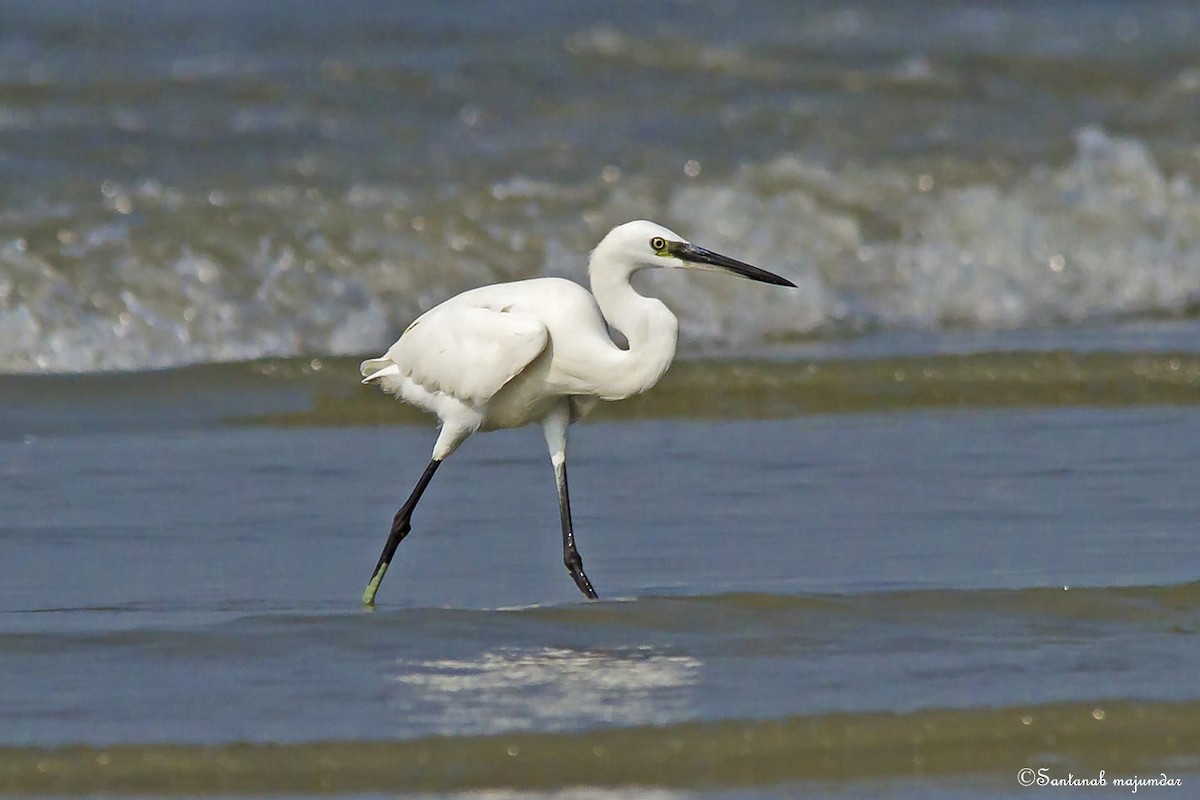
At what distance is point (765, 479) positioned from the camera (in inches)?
289

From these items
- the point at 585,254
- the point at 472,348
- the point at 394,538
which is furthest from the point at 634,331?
the point at 585,254

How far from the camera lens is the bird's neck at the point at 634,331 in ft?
19.0

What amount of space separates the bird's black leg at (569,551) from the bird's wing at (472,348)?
0.34 m

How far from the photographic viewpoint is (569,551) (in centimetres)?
600

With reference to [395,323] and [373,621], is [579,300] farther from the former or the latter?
[395,323]

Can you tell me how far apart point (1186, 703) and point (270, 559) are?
2801 mm

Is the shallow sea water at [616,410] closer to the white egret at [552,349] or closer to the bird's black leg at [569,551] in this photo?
the bird's black leg at [569,551]

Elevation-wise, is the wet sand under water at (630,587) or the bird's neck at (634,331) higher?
the bird's neck at (634,331)

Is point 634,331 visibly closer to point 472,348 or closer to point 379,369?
point 472,348

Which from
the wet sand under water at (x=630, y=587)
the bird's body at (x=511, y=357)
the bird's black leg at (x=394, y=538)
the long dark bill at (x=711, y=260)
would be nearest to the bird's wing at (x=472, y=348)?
the bird's body at (x=511, y=357)

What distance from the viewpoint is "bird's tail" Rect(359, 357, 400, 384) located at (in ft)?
20.9

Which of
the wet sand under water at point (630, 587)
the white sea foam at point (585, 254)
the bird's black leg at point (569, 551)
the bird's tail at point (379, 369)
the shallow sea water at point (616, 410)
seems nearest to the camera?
the wet sand under water at point (630, 587)

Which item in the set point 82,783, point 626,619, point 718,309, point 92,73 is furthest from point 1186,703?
point 92,73

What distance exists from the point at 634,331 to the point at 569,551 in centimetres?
66
